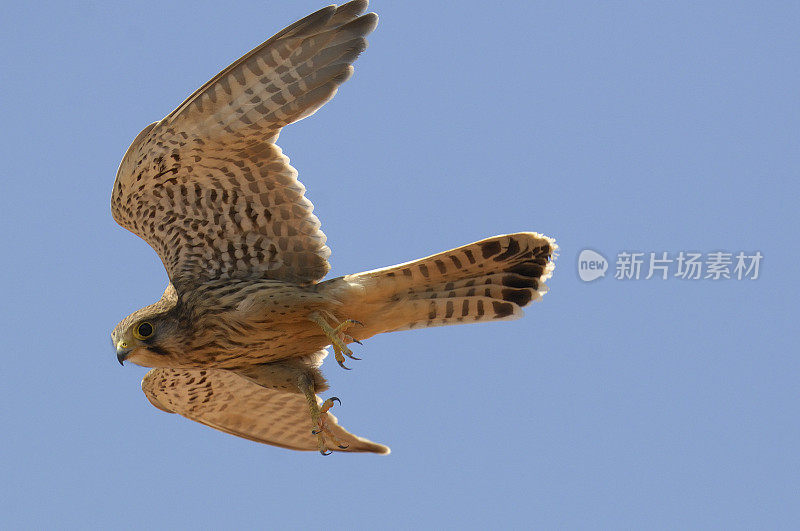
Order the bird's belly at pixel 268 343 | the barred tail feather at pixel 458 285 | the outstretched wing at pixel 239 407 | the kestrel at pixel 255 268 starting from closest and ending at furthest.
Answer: the kestrel at pixel 255 268
the barred tail feather at pixel 458 285
the bird's belly at pixel 268 343
the outstretched wing at pixel 239 407

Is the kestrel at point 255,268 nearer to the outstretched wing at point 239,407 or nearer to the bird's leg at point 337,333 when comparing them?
the bird's leg at point 337,333

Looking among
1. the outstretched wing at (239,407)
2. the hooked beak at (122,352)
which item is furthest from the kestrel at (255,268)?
the outstretched wing at (239,407)

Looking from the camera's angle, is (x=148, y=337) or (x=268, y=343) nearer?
(x=148, y=337)

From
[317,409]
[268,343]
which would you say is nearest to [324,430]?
[317,409]

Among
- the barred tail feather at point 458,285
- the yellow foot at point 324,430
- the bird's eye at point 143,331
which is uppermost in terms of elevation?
the barred tail feather at point 458,285

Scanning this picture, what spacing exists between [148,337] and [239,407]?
1869 mm

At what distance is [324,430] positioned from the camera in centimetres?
913

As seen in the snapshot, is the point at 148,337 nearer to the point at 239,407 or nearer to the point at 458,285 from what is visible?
the point at 239,407

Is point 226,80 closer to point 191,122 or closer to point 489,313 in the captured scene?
point 191,122

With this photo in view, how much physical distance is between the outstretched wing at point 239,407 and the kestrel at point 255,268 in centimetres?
79

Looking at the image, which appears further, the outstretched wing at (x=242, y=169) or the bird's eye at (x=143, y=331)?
the bird's eye at (x=143, y=331)

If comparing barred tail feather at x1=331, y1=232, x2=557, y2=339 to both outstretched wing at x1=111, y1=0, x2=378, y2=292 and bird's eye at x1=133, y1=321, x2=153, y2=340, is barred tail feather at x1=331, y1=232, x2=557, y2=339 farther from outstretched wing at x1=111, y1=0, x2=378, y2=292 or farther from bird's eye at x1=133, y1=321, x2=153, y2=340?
bird's eye at x1=133, y1=321, x2=153, y2=340

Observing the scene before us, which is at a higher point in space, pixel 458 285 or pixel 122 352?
pixel 458 285

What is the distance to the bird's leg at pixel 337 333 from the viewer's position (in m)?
7.97
